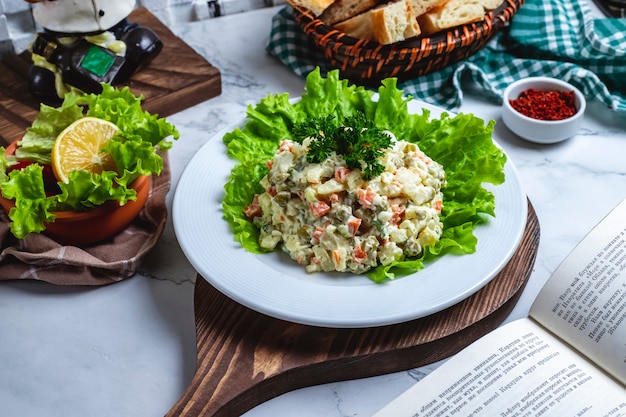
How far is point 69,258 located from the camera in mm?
2064

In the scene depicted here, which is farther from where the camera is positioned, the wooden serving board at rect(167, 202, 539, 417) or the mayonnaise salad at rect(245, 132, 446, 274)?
the mayonnaise salad at rect(245, 132, 446, 274)

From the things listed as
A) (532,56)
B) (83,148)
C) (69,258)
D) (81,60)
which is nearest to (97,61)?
(81,60)

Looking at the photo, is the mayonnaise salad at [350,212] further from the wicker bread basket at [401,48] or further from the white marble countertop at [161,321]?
the wicker bread basket at [401,48]

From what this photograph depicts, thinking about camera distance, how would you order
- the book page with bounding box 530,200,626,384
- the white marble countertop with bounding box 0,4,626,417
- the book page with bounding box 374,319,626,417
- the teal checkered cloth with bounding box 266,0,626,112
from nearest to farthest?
the book page with bounding box 374,319,626,417 → the book page with bounding box 530,200,626,384 → the white marble countertop with bounding box 0,4,626,417 → the teal checkered cloth with bounding box 266,0,626,112

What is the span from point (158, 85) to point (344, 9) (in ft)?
2.60

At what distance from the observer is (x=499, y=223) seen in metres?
2.02

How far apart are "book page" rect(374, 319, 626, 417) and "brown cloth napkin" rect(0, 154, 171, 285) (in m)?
0.93

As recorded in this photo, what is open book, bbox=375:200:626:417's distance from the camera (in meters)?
1.63

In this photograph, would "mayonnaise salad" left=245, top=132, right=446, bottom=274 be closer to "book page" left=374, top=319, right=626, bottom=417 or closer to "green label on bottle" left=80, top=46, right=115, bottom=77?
"book page" left=374, top=319, right=626, bottom=417

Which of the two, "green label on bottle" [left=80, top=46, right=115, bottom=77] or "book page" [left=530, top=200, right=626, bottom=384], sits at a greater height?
"green label on bottle" [left=80, top=46, right=115, bottom=77]

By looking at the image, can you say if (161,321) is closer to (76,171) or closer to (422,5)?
(76,171)

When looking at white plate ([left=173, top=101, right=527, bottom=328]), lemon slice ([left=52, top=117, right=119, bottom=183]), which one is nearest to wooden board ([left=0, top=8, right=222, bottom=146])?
lemon slice ([left=52, top=117, right=119, bottom=183])

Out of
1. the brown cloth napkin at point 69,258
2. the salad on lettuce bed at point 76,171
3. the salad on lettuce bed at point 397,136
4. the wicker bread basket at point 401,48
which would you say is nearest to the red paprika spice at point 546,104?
the wicker bread basket at point 401,48

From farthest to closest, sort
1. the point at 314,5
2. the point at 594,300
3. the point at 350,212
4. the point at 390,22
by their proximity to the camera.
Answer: the point at 314,5, the point at 390,22, the point at 350,212, the point at 594,300
